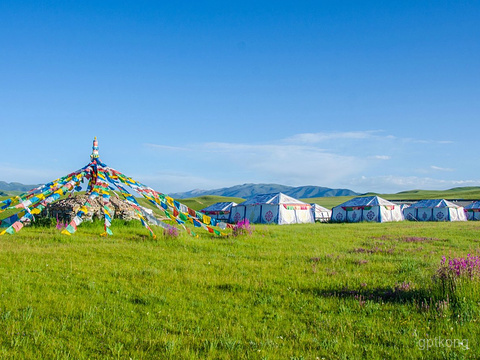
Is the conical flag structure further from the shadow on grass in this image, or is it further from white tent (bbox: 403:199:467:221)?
white tent (bbox: 403:199:467:221)

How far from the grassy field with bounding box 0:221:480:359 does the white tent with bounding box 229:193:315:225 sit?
30.6 m

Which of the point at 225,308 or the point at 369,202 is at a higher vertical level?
the point at 369,202

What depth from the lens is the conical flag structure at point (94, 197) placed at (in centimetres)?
1577

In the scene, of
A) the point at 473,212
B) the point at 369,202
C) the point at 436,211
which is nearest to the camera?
the point at 369,202

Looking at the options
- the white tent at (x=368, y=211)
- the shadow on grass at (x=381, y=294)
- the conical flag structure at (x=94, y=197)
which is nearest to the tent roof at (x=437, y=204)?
the white tent at (x=368, y=211)

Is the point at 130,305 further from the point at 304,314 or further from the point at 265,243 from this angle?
the point at 265,243

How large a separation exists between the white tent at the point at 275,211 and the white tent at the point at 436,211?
23.4 meters

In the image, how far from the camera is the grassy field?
17.1 ft

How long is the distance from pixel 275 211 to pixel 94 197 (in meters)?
26.6

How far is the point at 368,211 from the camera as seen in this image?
166 feet

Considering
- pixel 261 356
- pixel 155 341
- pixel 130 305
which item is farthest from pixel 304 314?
pixel 130 305

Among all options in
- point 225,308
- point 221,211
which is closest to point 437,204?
point 221,211

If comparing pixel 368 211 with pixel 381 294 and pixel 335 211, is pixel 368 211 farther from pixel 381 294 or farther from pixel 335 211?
pixel 381 294

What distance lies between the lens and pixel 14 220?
50.5 ft
